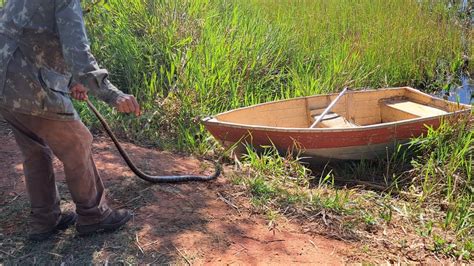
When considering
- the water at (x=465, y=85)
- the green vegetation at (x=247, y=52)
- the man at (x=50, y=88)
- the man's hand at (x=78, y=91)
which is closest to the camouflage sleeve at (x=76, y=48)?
the man at (x=50, y=88)

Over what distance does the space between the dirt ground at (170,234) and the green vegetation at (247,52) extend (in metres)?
1.18

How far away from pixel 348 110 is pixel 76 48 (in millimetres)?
3837

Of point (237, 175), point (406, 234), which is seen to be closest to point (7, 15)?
point (237, 175)

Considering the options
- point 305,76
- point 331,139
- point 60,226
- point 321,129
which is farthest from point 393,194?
point 60,226

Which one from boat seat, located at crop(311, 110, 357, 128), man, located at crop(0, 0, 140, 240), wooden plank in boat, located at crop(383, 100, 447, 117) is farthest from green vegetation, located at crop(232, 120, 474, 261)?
man, located at crop(0, 0, 140, 240)

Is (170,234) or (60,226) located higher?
(60,226)

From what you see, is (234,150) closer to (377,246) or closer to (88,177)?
(377,246)

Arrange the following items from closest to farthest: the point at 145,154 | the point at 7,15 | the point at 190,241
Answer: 1. the point at 7,15
2. the point at 190,241
3. the point at 145,154

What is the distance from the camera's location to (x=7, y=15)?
2186 mm

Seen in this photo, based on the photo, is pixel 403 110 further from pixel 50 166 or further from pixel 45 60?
pixel 45 60

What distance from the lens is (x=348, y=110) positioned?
5.41 metres

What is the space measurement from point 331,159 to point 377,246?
5.72 feet

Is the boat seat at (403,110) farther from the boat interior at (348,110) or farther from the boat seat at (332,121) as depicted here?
the boat seat at (332,121)

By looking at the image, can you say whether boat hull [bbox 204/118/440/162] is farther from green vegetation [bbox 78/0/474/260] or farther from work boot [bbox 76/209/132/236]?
work boot [bbox 76/209/132/236]
